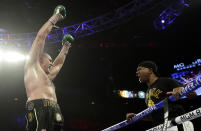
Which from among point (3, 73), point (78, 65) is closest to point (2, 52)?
point (3, 73)

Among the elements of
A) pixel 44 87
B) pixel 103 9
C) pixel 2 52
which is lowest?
pixel 44 87

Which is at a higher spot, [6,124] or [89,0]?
[89,0]

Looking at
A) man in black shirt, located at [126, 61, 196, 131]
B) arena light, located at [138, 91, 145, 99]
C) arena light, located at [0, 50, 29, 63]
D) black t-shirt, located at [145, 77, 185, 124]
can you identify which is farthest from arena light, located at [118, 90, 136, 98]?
black t-shirt, located at [145, 77, 185, 124]

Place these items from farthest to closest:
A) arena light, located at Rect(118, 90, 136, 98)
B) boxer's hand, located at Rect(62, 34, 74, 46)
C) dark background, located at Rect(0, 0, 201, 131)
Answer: arena light, located at Rect(118, 90, 136, 98) → dark background, located at Rect(0, 0, 201, 131) → boxer's hand, located at Rect(62, 34, 74, 46)

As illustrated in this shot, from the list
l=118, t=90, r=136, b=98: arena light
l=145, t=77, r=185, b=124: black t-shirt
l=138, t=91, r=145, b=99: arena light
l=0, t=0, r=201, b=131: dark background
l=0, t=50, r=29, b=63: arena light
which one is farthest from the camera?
l=138, t=91, r=145, b=99: arena light

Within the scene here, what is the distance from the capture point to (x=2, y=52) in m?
8.50

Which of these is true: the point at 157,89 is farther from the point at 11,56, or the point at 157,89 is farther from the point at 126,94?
the point at 126,94

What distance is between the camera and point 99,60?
13.0 metres

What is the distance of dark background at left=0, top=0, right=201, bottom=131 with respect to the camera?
966 cm

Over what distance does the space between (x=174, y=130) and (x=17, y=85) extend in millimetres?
9841

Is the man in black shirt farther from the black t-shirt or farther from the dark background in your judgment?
the dark background

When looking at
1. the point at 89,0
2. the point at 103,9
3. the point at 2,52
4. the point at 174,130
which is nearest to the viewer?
the point at 174,130

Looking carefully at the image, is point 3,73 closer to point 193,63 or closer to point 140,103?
point 140,103

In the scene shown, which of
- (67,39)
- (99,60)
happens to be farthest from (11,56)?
(67,39)
